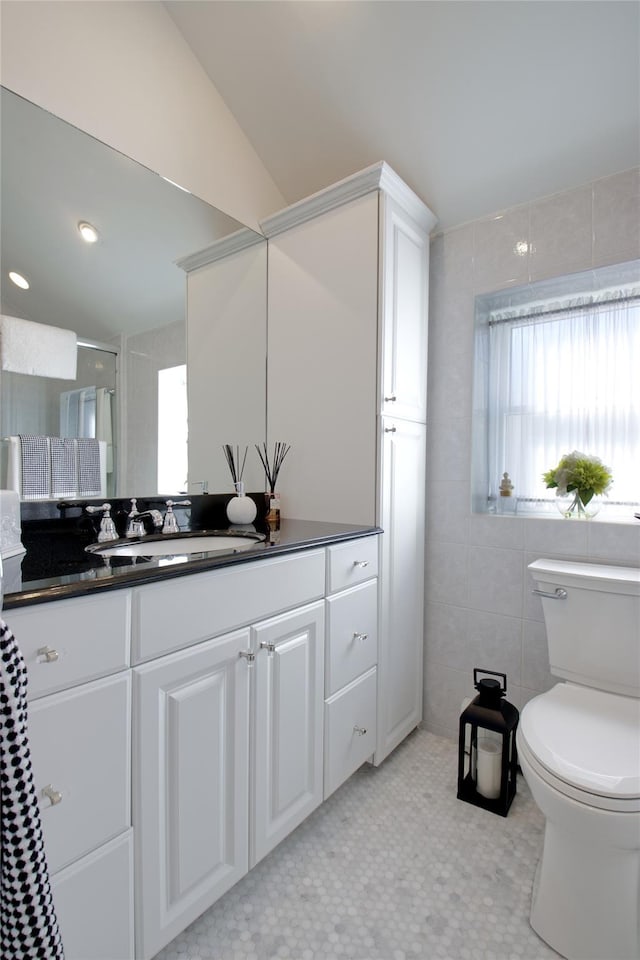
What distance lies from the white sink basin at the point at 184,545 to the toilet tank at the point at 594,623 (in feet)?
3.21

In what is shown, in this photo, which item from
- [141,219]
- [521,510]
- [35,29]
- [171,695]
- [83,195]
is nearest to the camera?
[171,695]

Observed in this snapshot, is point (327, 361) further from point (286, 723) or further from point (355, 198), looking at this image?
point (286, 723)

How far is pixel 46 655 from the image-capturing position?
0.75m

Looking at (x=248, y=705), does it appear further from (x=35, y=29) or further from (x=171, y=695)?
(x=35, y=29)

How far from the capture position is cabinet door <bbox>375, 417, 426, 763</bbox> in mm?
1681

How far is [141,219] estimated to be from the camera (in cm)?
156

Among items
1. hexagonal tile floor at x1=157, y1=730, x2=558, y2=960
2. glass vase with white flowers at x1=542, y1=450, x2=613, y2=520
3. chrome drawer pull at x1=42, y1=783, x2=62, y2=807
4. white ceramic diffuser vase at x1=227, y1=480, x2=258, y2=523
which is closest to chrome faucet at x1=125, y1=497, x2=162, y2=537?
white ceramic diffuser vase at x1=227, y1=480, x2=258, y2=523

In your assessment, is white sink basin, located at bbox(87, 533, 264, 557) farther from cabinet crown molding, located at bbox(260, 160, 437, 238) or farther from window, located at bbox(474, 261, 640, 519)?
cabinet crown molding, located at bbox(260, 160, 437, 238)

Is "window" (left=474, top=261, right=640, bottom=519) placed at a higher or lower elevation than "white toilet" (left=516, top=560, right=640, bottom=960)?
higher

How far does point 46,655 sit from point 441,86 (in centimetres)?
196

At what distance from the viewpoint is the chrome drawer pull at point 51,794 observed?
75 centimetres

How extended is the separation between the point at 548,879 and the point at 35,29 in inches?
102

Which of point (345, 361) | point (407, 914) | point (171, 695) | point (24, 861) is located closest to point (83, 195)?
point (345, 361)

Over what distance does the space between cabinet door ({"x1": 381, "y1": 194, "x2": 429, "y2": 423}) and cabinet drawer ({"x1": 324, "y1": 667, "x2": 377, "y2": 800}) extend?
0.96 meters
